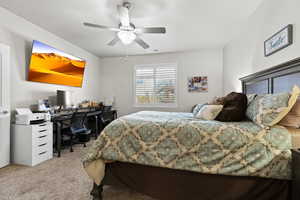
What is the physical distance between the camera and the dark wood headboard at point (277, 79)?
167 cm

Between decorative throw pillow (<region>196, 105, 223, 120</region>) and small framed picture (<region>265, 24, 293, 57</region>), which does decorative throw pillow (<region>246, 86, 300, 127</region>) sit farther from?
small framed picture (<region>265, 24, 293, 57</region>)

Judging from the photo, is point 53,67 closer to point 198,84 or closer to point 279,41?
point 198,84

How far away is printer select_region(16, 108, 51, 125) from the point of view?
2549mm

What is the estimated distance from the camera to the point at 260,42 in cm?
247

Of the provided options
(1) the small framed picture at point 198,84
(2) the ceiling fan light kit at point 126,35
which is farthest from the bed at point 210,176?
(1) the small framed picture at point 198,84

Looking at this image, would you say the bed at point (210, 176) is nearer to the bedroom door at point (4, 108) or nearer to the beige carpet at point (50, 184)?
the beige carpet at point (50, 184)

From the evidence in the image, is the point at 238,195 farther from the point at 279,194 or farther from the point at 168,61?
the point at 168,61

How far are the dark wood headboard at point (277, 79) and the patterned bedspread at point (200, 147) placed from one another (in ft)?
2.31

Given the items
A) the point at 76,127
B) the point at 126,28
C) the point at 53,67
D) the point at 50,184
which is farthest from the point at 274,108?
the point at 53,67

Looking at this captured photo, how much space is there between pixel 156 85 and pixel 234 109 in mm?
3274

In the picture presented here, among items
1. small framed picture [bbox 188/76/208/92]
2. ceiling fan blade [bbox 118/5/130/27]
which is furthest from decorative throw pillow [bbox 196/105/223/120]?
small framed picture [bbox 188/76/208/92]

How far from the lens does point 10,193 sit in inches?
70.6

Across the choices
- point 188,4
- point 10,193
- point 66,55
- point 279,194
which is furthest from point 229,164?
point 66,55

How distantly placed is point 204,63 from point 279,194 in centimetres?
380
